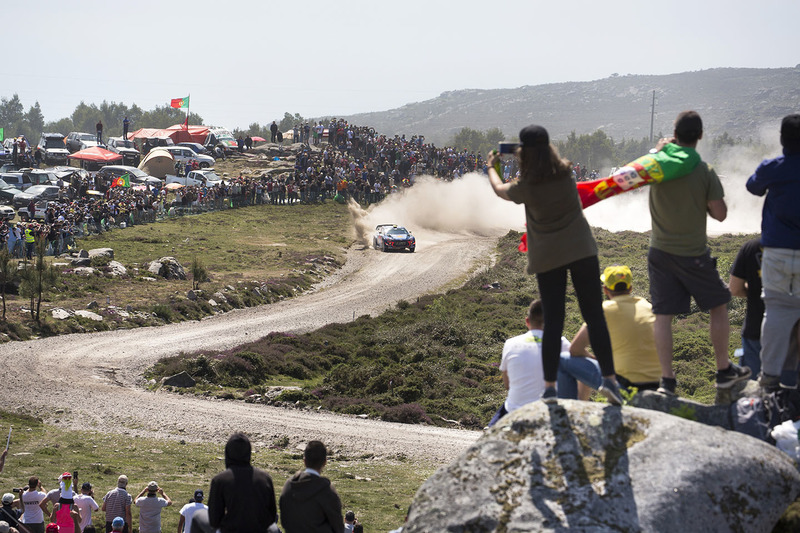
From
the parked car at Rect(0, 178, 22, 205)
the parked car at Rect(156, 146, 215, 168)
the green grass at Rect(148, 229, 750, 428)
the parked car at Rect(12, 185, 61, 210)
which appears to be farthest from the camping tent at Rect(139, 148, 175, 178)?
the green grass at Rect(148, 229, 750, 428)

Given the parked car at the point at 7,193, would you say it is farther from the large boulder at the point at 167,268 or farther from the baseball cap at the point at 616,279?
the baseball cap at the point at 616,279

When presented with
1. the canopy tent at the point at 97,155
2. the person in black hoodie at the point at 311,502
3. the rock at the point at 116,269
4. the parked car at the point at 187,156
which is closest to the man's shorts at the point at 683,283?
the person in black hoodie at the point at 311,502

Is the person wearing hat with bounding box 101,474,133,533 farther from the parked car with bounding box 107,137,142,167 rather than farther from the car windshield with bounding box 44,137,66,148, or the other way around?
the car windshield with bounding box 44,137,66,148

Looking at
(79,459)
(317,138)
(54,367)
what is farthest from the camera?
(317,138)

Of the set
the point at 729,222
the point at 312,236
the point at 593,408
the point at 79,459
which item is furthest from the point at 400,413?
the point at 729,222

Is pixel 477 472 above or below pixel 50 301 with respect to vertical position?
above

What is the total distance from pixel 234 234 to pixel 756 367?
2110 inches

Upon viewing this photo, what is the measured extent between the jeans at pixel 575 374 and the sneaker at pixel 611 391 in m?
0.36

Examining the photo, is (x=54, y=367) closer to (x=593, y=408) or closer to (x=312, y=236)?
(x=593, y=408)

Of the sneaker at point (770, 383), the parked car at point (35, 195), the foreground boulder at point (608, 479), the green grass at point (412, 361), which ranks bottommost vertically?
the green grass at point (412, 361)

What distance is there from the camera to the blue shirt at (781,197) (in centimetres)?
739

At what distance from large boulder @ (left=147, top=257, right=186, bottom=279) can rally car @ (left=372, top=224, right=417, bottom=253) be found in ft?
54.3

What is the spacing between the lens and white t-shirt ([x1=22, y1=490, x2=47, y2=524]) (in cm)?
1261

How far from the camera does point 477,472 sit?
6254 mm
